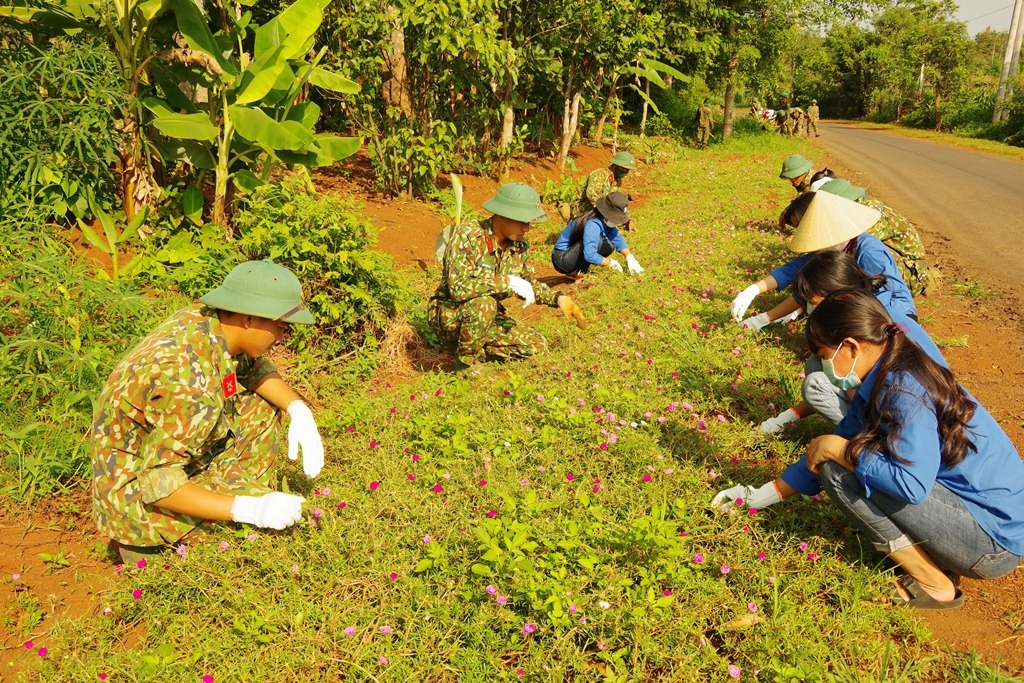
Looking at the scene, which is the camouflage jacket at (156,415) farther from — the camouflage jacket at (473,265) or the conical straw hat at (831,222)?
the conical straw hat at (831,222)

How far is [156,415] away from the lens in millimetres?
2361

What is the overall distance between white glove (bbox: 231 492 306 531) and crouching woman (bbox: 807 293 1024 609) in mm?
2116

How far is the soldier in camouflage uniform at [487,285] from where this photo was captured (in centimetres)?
404

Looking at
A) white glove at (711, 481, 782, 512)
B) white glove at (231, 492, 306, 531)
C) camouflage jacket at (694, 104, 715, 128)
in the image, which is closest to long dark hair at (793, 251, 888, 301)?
white glove at (711, 481, 782, 512)

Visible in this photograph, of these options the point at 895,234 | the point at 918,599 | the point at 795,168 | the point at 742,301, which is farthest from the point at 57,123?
the point at 795,168

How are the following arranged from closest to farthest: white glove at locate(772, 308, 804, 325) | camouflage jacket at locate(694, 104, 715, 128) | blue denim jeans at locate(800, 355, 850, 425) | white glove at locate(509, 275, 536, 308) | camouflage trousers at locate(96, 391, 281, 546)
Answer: camouflage trousers at locate(96, 391, 281, 546)
blue denim jeans at locate(800, 355, 850, 425)
white glove at locate(509, 275, 536, 308)
white glove at locate(772, 308, 804, 325)
camouflage jacket at locate(694, 104, 715, 128)

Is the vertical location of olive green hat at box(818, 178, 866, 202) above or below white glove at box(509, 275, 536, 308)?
above

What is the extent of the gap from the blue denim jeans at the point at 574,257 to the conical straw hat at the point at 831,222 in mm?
2571

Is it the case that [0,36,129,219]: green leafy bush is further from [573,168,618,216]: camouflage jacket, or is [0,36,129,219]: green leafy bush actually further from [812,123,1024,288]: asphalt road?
[812,123,1024,288]: asphalt road

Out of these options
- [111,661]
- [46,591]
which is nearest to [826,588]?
[111,661]

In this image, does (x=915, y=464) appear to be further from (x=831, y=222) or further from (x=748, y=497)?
(x=831, y=222)

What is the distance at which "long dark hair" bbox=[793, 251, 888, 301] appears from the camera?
10.6ft

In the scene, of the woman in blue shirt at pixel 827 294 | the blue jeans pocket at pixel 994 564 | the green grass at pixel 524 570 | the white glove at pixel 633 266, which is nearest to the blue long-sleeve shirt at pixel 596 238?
the white glove at pixel 633 266

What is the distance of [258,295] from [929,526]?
268 centimetres
